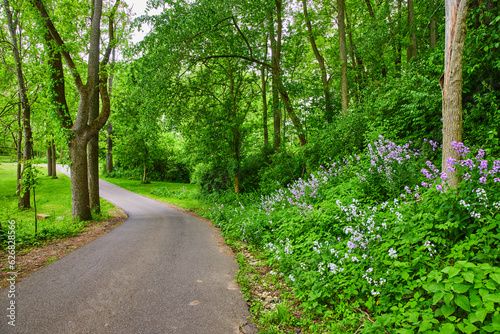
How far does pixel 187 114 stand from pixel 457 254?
41.1ft

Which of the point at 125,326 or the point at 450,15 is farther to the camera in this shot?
the point at 450,15

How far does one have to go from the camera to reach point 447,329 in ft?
6.91

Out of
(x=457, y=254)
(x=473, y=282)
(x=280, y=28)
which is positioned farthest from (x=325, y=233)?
(x=280, y=28)

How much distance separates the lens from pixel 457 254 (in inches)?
111

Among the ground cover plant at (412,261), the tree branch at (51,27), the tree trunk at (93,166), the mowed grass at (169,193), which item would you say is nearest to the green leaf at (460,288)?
the ground cover plant at (412,261)

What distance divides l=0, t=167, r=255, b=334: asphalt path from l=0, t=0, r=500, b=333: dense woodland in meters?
1.12

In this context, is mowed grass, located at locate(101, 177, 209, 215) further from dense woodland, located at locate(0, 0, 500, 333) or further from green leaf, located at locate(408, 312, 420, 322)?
green leaf, located at locate(408, 312, 420, 322)

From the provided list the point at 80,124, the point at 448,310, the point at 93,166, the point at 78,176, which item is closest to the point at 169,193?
the point at 93,166

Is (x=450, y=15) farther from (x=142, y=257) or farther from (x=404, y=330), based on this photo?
(x=142, y=257)

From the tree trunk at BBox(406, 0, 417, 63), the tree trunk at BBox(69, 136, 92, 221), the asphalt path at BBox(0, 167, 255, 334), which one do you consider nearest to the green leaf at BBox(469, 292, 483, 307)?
the asphalt path at BBox(0, 167, 255, 334)

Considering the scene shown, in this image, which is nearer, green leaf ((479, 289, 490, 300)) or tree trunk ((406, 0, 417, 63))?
green leaf ((479, 289, 490, 300))

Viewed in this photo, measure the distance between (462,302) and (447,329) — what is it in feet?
0.91

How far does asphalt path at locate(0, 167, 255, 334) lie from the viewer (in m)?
3.03

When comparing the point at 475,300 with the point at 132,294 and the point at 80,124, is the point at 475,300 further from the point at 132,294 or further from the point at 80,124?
the point at 80,124
